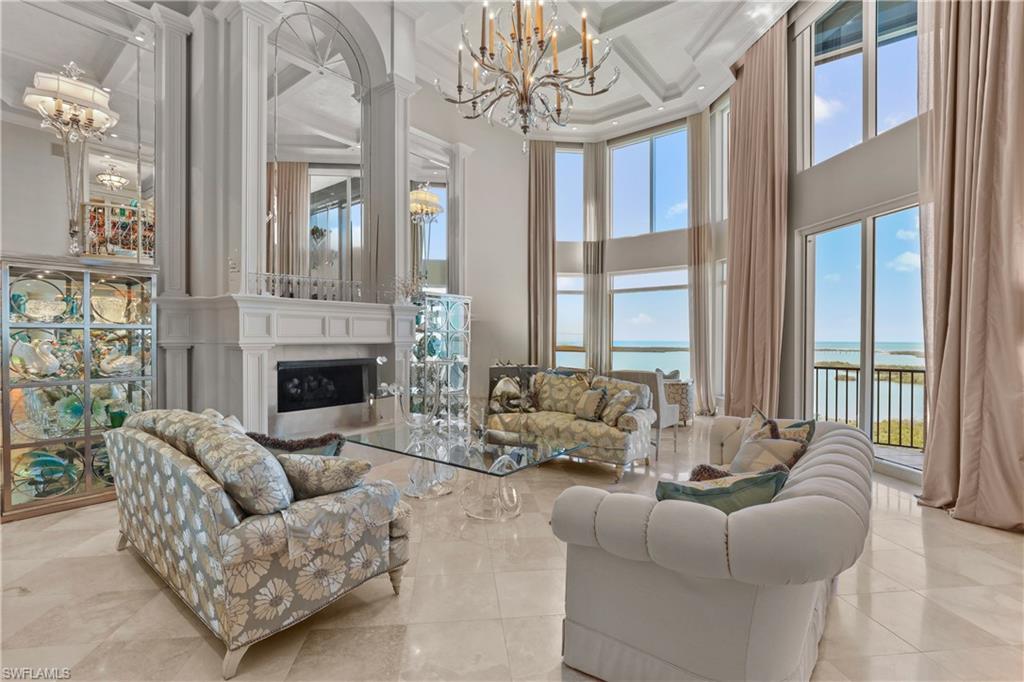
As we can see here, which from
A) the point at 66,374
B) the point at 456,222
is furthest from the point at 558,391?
the point at 66,374

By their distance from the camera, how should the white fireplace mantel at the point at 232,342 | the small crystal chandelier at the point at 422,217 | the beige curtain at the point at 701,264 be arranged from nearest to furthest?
the white fireplace mantel at the point at 232,342 → the small crystal chandelier at the point at 422,217 → the beige curtain at the point at 701,264

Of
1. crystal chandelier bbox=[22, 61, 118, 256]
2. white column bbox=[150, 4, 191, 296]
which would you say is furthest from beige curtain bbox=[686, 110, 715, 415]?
crystal chandelier bbox=[22, 61, 118, 256]

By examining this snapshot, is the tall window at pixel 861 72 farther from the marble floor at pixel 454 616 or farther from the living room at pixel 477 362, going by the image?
the marble floor at pixel 454 616

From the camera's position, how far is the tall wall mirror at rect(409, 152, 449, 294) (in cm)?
656

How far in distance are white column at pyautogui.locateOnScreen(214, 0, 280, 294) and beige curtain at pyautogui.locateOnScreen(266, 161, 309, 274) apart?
29cm

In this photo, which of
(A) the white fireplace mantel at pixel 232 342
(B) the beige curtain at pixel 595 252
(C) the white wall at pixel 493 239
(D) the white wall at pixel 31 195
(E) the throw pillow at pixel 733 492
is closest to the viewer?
(E) the throw pillow at pixel 733 492

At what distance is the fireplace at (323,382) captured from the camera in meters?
4.51

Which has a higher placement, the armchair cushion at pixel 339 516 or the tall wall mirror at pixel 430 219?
the tall wall mirror at pixel 430 219

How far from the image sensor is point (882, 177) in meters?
4.23

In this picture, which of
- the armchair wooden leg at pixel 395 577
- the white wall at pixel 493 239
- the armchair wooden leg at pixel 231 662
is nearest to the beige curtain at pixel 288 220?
the white wall at pixel 493 239

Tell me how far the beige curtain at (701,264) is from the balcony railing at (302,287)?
5.15m

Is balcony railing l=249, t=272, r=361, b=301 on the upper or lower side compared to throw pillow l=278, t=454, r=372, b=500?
upper

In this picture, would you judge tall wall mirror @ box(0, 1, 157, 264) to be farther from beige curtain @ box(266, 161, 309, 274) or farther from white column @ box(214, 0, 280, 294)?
beige curtain @ box(266, 161, 309, 274)

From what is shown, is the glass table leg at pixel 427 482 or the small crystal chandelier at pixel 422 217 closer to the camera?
the glass table leg at pixel 427 482
